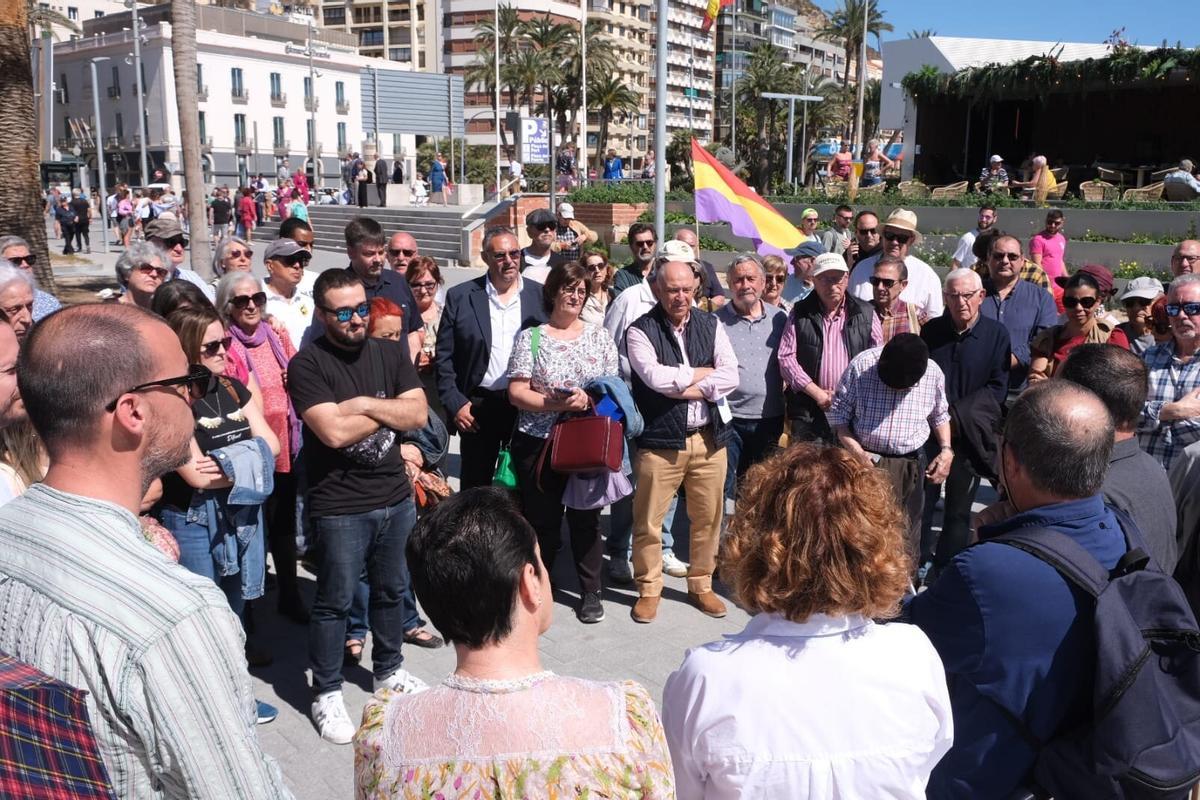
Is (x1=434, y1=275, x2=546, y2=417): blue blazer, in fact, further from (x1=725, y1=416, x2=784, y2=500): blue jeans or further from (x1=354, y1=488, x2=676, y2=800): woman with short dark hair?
(x1=354, y1=488, x2=676, y2=800): woman with short dark hair

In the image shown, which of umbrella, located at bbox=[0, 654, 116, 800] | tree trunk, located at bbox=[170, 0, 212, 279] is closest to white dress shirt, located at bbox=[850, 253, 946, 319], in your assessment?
umbrella, located at bbox=[0, 654, 116, 800]

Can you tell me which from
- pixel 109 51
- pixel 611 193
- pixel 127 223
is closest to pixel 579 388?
pixel 611 193

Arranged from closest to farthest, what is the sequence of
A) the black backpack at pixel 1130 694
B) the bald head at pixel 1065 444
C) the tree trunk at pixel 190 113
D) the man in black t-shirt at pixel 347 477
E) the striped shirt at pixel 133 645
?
the striped shirt at pixel 133 645
the black backpack at pixel 1130 694
the bald head at pixel 1065 444
the man in black t-shirt at pixel 347 477
the tree trunk at pixel 190 113

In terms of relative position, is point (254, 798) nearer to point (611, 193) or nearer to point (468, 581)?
point (468, 581)

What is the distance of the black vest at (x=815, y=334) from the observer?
231 inches

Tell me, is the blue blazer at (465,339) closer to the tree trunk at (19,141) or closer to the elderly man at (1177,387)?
the elderly man at (1177,387)

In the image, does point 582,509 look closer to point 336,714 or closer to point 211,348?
point 336,714

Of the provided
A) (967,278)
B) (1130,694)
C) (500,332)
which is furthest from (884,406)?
(1130,694)

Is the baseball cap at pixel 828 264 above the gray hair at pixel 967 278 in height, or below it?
above

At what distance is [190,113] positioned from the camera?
36.4 feet

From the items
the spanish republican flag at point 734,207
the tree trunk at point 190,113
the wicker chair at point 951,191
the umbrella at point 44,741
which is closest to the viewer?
the umbrella at point 44,741

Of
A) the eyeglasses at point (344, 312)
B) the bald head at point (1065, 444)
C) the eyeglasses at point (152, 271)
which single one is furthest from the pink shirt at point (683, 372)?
the bald head at point (1065, 444)

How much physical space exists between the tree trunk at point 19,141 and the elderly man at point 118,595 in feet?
35.1

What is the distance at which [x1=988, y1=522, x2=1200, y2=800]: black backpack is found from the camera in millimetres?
2209
